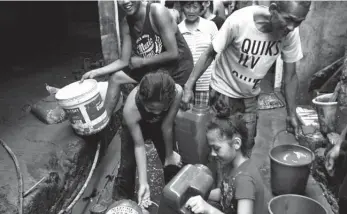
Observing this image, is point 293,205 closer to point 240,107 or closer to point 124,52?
point 240,107

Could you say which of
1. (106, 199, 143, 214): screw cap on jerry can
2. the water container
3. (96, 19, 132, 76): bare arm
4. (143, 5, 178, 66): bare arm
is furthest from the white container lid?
(106, 199, 143, 214): screw cap on jerry can

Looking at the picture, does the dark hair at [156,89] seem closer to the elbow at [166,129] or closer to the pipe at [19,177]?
the elbow at [166,129]

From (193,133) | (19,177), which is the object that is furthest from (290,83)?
(19,177)

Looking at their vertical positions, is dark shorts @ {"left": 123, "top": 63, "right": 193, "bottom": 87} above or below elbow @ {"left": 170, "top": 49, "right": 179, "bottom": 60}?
below

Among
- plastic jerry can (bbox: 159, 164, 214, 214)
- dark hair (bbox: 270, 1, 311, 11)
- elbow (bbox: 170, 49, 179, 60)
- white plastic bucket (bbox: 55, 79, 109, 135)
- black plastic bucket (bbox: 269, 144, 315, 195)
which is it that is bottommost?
black plastic bucket (bbox: 269, 144, 315, 195)

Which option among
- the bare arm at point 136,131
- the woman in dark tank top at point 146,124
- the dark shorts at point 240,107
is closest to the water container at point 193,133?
the dark shorts at point 240,107

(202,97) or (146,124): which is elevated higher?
(146,124)

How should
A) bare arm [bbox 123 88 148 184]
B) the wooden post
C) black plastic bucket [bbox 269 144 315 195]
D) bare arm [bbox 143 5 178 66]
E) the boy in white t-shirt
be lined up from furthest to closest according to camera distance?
the wooden post → black plastic bucket [bbox 269 144 315 195] → bare arm [bbox 143 5 178 66] → bare arm [bbox 123 88 148 184] → the boy in white t-shirt

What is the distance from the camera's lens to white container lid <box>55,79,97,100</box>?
Answer: 341 cm

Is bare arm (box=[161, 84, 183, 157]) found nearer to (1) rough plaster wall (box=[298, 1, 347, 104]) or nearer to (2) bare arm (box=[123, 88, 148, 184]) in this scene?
(2) bare arm (box=[123, 88, 148, 184])

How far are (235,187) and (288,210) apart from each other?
3.74 feet

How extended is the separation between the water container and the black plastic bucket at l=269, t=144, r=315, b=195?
31.6 inches

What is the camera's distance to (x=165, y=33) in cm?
302

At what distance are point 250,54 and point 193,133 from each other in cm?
100
